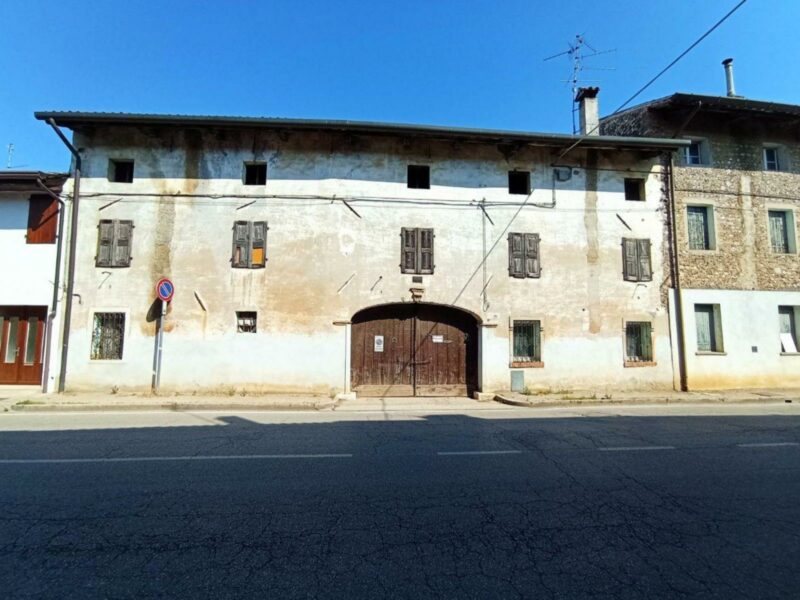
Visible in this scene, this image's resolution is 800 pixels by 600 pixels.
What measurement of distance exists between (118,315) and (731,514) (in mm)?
13942

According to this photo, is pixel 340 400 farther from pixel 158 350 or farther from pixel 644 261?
pixel 644 261

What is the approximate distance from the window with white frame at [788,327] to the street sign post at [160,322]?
740 inches

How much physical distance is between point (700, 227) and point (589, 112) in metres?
5.50

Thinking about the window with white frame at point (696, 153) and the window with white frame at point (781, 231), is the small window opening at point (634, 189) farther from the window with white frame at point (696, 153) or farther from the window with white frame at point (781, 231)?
the window with white frame at point (781, 231)

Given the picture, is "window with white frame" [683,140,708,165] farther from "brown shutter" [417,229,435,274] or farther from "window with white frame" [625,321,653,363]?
"brown shutter" [417,229,435,274]

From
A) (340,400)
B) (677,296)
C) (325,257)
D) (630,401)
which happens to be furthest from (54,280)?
(677,296)

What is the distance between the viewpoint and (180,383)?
40.6ft

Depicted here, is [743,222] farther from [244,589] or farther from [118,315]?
[118,315]

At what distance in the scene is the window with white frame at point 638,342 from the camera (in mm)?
13938

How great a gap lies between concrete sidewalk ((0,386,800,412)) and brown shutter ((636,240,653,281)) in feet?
11.7

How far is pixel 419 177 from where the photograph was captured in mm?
13977

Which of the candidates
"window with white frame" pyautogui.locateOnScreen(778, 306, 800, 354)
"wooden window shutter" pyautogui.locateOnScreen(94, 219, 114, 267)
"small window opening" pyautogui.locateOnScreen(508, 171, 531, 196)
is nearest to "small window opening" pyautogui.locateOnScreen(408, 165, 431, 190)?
"small window opening" pyautogui.locateOnScreen(508, 171, 531, 196)

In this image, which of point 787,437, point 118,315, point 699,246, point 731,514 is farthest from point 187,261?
point 699,246

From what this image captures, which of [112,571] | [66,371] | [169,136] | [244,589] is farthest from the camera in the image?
[169,136]
